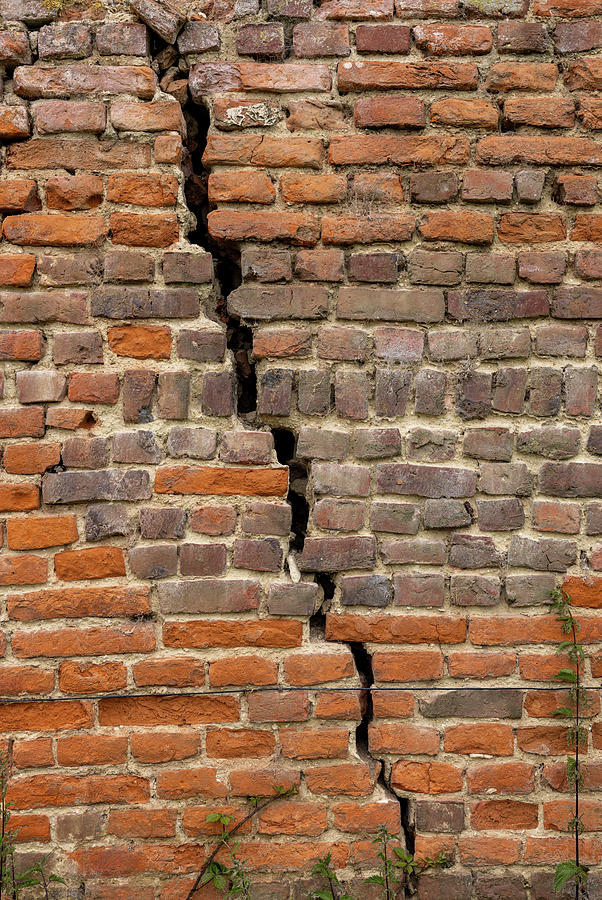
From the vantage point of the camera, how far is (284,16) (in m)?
1.93

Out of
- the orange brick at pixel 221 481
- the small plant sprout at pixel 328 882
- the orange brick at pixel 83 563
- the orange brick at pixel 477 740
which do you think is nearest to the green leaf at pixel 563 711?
the orange brick at pixel 477 740

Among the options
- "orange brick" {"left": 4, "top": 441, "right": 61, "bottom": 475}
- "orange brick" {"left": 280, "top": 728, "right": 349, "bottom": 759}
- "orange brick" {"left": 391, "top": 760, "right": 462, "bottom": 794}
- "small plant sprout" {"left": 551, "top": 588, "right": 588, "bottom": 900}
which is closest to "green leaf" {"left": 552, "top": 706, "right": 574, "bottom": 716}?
"small plant sprout" {"left": 551, "top": 588, "right": 588, "bottom": 900}

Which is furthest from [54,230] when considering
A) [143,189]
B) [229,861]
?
[229,861]

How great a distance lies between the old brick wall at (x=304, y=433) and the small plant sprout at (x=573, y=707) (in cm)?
4

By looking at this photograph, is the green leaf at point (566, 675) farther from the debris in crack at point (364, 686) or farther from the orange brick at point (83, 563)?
the orange brick at point (83, 563)

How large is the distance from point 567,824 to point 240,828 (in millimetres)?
856

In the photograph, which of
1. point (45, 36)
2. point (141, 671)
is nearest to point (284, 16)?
point (45, 36)

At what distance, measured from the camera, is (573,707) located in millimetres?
1911

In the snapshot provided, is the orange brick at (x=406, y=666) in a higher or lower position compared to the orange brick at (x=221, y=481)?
lower

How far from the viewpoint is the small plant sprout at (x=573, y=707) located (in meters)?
1.87

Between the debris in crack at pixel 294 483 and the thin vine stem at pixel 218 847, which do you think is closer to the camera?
the thin vine stem at pixel 218 847

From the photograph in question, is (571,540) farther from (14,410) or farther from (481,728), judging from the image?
(14,410)

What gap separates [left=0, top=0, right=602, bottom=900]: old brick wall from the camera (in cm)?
187

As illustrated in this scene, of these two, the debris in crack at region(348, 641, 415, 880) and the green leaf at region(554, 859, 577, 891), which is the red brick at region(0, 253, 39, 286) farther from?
the green leaf at region(554, 859, 577, 891)
